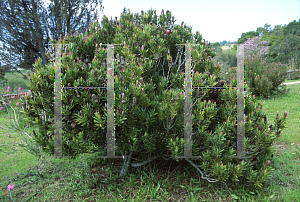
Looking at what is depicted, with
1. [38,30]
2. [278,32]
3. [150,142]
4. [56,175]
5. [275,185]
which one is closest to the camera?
[150,142]

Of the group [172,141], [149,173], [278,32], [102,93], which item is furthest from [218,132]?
[278,32]

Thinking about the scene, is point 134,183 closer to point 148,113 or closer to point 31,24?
point 148,113

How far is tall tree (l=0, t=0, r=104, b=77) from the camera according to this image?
1092cm

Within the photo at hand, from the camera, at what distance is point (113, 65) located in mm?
2965

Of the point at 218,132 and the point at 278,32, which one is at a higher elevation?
the point at 278,32

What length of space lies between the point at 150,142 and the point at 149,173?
0.84 m

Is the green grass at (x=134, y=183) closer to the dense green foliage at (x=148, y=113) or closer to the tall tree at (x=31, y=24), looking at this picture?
the dense green foliage at (x=148, y=113)

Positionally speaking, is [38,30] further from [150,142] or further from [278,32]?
[278,32]

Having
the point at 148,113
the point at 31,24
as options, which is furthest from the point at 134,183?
the point at 31,24

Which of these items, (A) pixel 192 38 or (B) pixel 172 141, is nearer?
(B) pixel 172 141

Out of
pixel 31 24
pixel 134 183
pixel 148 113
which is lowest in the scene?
pixel 134 183

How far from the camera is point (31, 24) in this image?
437 inches

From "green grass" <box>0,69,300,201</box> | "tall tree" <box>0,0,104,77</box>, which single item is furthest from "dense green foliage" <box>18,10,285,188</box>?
"tall tree" <box>0,0,104,77</box>

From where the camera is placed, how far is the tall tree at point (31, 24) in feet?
35.8
